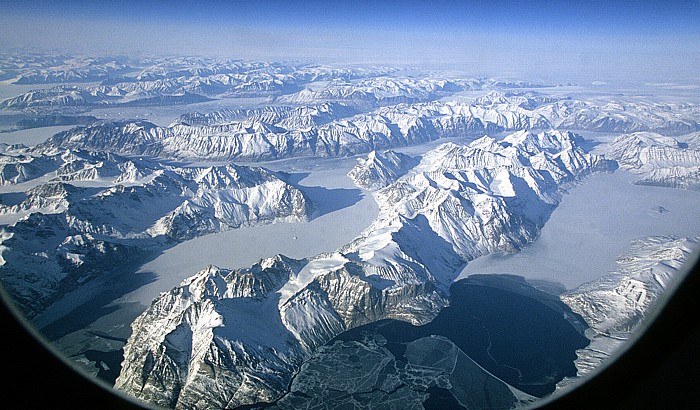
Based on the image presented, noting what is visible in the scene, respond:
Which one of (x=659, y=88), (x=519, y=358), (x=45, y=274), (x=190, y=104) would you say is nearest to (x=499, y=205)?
(x=519, y=358)

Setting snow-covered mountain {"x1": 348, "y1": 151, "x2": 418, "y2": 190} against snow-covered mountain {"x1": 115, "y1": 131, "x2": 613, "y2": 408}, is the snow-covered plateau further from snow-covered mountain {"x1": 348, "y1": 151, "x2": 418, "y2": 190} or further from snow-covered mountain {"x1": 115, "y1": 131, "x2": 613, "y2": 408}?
snow-covered mountain {"x1": 348, "y1": 151, "x2": 418, "y2": 190}

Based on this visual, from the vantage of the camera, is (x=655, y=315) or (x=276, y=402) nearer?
(x=655, y=315)

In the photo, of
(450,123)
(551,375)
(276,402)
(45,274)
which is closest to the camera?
(276,402)

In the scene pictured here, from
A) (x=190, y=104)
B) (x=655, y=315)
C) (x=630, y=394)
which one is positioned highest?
(x=655, y=315)

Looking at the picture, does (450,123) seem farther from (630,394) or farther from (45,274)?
(630,394)

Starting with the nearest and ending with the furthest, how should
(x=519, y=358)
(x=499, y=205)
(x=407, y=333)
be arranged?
1. (x=519, y=358)
2. (x=407, y=333)
3. (x=499, y=205)

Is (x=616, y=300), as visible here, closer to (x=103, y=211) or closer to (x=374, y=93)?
(x=103, y=211)

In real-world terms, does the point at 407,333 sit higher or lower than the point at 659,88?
lower

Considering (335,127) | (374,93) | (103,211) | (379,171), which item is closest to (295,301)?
(103,211)
